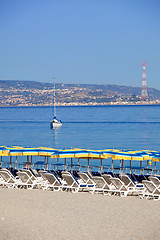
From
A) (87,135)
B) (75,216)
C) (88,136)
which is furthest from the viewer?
(87,135)

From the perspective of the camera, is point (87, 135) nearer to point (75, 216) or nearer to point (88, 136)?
point (88, 136)

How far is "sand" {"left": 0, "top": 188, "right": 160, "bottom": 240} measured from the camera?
906 centimetres

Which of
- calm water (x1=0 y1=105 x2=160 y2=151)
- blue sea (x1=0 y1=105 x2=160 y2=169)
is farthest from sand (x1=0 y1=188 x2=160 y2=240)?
calm water (x1=0 y1=105 x2=160 y2=151)

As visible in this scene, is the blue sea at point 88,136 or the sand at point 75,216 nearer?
the sand at point 75,216

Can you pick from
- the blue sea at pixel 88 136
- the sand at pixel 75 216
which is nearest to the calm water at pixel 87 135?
the blue sea at pixel 88 136

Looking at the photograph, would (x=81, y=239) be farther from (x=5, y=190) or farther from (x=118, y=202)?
(x=5, y=190)

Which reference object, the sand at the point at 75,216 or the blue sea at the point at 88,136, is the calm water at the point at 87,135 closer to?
the blue sea at the point at 88,136

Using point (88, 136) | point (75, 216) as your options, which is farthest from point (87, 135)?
point (75, 216)

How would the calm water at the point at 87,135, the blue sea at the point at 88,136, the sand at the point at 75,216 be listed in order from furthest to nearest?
the calm water at the point at 87,135 → the blue sea at the point at 88,136 → the sand at the point at 75,216

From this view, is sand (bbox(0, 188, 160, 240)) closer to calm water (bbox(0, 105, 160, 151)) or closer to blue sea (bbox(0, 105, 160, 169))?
blue sea (bbox(0, 105, 160, 169))

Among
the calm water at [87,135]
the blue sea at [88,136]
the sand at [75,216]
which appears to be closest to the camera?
the sand at [75,216]

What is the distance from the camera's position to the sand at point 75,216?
Result: 9062 millimetres

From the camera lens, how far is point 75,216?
1050 cm

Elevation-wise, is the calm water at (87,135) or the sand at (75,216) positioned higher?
the sand at (75,216)
